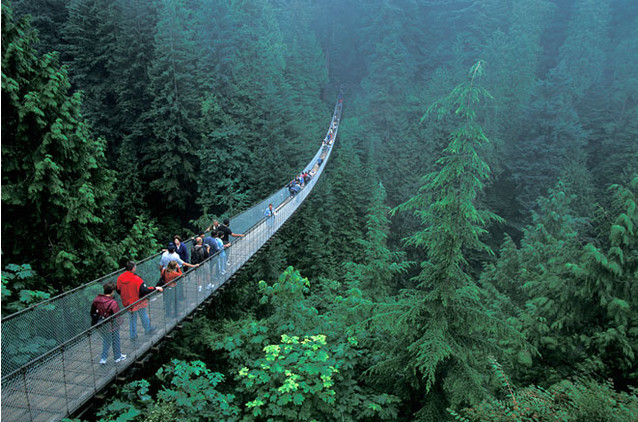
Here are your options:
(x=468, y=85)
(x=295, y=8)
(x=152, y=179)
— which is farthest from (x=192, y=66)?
(x=295, y=8)

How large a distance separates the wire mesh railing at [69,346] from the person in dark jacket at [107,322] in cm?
1

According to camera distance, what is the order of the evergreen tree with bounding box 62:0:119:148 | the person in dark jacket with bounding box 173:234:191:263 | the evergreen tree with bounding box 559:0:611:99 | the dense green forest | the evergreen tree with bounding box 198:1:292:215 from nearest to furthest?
the dense green forest
the person in dark jacket with bounding box 173:234:191:263
the evergreen tree with bounding box 198:1:292:215
the evergreen tree with bounding box 62:0:119:148
the evergreen tree with bounding box 559:0:611:99

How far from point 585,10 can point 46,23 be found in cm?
3721

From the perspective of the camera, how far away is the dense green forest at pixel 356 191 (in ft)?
16.5

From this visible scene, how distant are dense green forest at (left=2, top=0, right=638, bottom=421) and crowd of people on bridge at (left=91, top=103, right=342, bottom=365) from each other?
68cm

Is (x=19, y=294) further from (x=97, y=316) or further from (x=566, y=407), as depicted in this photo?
(x=566, y=407)

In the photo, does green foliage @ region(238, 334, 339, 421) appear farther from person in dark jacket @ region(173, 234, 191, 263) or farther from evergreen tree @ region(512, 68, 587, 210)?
evergreen tree @ region(512, 68, 587, 210)

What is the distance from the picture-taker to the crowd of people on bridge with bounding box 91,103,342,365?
14.6 feet

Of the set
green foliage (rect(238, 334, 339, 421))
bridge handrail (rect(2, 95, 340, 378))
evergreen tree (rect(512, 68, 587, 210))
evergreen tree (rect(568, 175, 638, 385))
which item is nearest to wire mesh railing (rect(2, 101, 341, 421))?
bridge handrail (rect(2, 95, 340, 378))

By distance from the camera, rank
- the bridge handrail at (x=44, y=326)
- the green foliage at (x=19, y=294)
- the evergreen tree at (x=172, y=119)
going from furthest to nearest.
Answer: the evergreen tree at (x=172, y=119) → the green foliage at (x=19, y=294) → the bridge handrail at (x=44, y=326)

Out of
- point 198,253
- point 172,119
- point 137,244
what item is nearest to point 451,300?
point 198,253

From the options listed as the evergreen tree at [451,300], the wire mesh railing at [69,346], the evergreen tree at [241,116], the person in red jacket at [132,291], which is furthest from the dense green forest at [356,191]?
the person in red jacket at [132,291]

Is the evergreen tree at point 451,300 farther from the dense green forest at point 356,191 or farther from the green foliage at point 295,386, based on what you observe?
the green foliage at point 295,386

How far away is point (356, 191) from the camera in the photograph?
23.4 metres
